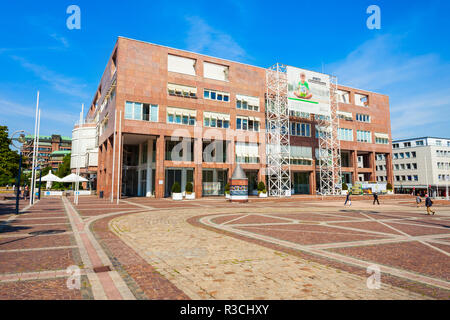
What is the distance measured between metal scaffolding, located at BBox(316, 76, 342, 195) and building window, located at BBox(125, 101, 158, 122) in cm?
2859

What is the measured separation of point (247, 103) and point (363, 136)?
26.8m

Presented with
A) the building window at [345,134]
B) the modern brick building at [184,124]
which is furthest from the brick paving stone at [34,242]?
the building window at [345,134]

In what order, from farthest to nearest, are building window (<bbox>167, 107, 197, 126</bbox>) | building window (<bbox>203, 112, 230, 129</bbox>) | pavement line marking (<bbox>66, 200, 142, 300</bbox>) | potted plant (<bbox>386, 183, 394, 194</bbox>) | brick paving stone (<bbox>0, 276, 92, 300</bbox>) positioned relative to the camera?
potted plant (<bbox>386, 183, 394, 194</bbox>) < building window (<bbox>203, 112, 230, 129</bbox>) < building window (<bbox>167, 107, 197, 126</bbox>) < pavement line marking (<bbox>66, 200, 142, 300</bbox>) < brick paving stone (<bbox>0, 276, 92, 300</bbox>)

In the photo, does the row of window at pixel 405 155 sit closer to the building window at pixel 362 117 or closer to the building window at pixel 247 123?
the building window at pixel 362 117

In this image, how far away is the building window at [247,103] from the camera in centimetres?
4244

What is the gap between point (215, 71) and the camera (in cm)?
4150

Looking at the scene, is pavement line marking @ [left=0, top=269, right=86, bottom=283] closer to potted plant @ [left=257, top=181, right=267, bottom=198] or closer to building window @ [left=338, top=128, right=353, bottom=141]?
potted plant @ [left=257, top=181, right=267, bottom=198]

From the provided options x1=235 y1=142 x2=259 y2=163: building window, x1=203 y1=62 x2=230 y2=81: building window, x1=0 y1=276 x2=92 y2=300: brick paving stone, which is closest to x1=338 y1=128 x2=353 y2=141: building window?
x1=235 y1=142 x2=259 y2=163: building window

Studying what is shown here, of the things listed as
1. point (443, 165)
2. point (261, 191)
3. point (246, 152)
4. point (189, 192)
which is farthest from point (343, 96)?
point (443, 165)

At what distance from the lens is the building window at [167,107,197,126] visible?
1473 inches
